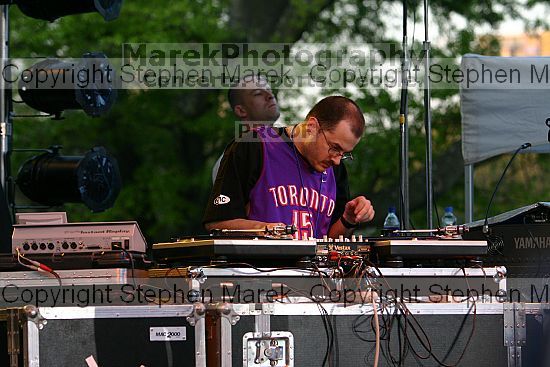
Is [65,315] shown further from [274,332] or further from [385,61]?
[385,61]

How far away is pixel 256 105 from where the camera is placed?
6.05 m

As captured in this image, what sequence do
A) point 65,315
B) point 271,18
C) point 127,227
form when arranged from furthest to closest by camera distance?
point 271,18
point 127,227
point 65,315

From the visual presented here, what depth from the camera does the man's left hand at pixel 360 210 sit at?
4.28 m

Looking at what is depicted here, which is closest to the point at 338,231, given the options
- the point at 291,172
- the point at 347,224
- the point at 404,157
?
the point at 347,224

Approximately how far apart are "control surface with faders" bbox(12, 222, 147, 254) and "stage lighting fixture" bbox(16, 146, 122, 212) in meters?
2.40

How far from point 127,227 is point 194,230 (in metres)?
9.36

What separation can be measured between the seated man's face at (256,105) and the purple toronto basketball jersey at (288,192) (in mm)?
1617

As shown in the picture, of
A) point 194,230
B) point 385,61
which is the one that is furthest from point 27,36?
point 385,61

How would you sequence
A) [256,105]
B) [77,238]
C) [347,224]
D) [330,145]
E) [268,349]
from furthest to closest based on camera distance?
[256,105], [347,224], [330,145], [77,238], [268,349]

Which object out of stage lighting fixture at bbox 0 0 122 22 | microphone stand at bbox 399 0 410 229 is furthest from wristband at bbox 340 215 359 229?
stage lighting fixture at bbox 0 0 122 22

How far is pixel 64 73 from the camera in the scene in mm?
6402

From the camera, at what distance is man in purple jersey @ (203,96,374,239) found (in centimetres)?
419

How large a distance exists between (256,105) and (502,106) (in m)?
1.39

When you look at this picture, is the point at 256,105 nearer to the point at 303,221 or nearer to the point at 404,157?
the point at 404,157
